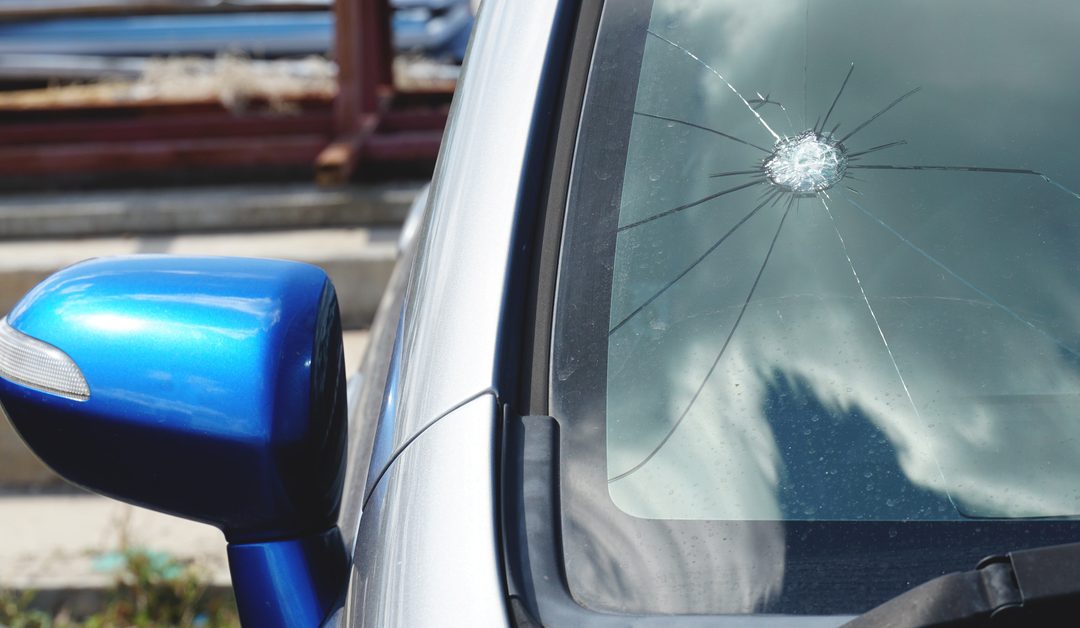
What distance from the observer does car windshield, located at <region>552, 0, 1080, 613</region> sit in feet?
2.69

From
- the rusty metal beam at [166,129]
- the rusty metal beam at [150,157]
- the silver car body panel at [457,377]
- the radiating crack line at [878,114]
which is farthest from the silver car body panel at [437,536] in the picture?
the rusty metal beam at [166,129]

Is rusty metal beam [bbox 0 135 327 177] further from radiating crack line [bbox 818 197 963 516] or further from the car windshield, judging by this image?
radiating crack line [bbox 818 197 963 516]

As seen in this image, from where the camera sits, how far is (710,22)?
Result: 1118mm

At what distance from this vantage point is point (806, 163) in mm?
1038

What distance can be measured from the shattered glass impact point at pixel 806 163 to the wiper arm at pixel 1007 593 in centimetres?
48

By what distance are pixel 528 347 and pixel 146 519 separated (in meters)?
2.62

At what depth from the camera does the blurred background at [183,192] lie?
2.84m

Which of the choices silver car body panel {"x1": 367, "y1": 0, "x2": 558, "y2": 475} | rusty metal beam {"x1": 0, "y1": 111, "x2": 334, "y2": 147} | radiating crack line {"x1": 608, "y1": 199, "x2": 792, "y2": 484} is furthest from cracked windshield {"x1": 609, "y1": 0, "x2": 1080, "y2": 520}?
rusty metal beam {"x1": 0, "y1": 111, "x2": 334, "y2": 147}

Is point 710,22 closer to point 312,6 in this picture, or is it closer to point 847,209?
point 847,209

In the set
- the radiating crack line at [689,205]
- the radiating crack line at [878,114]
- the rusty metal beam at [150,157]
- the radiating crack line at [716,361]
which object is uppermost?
the rusty metal beam at [150,157]

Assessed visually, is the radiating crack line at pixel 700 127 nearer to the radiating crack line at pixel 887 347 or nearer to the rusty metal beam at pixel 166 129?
the radiating crack line at pixel 887 347

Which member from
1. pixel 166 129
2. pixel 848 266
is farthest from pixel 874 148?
pixel 166 129

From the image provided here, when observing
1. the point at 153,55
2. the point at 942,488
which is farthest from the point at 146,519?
the point at 153,55

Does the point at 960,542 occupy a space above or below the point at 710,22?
→ below
